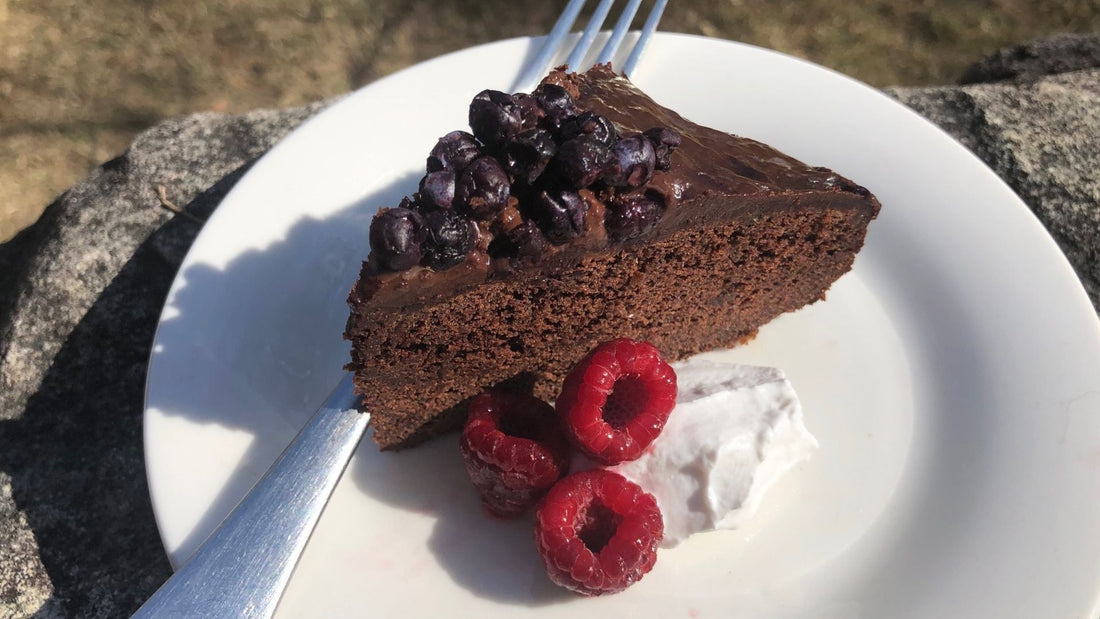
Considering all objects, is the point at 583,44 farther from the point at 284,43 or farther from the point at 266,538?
the point at 284,43

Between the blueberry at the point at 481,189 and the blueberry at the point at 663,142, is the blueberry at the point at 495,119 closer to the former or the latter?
the blueberry at the point at 481,189

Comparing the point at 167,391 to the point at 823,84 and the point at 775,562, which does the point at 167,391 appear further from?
the point at 823,84

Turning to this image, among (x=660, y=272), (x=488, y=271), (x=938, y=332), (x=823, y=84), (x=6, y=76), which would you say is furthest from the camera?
(x=6, y=76)

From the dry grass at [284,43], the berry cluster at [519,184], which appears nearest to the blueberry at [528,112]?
the berry cluster at [519,184]

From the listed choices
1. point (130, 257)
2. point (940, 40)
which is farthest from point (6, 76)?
point (940, 40)

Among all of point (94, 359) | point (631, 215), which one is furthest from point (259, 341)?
point (631, 215)

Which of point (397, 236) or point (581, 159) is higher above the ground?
point (581, 159)

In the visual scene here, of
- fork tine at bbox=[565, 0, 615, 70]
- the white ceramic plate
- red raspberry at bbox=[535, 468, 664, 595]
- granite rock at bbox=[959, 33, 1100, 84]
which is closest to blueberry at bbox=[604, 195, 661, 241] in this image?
red raspberry at bbox=[535, 468, 664, 595]
